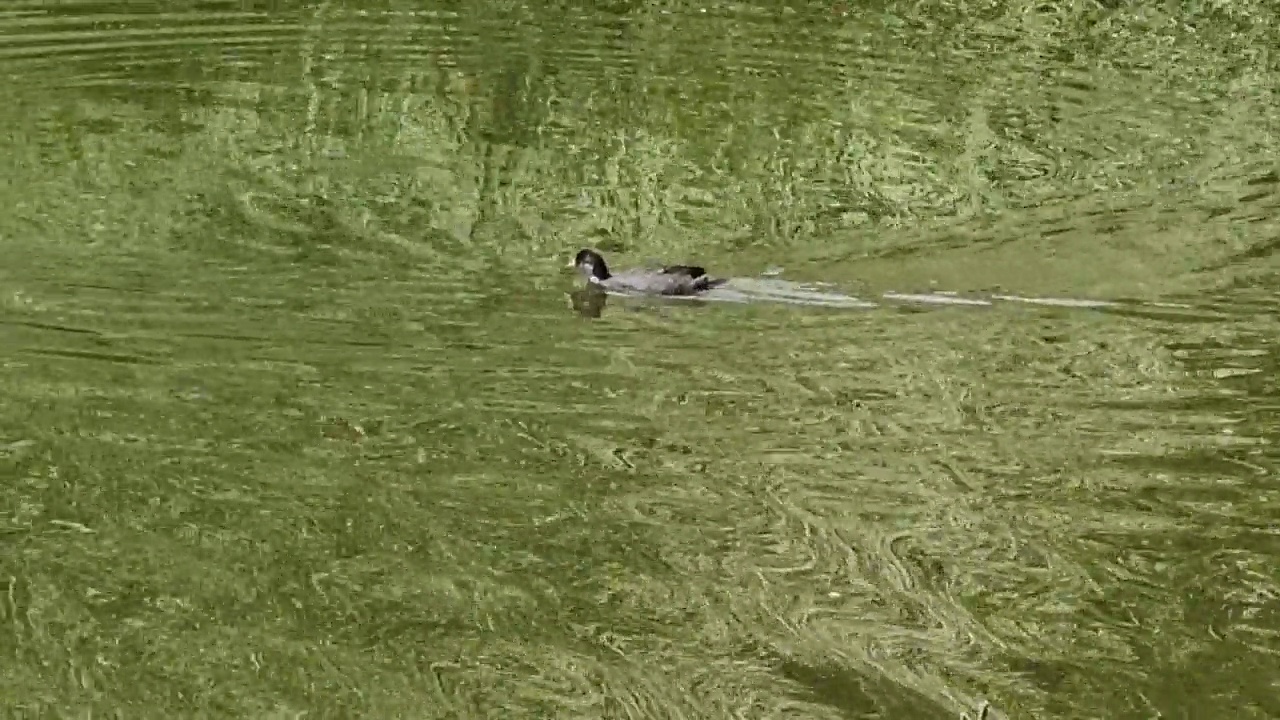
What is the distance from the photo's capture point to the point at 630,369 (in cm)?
459

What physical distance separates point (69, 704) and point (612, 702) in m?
1.31

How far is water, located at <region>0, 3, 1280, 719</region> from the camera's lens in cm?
372

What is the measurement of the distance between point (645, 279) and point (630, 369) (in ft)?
1.31

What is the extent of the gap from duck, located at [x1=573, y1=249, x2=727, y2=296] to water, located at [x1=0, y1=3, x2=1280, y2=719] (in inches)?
2.6

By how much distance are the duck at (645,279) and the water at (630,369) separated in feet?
0.21

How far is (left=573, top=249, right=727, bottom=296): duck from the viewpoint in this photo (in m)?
4.82

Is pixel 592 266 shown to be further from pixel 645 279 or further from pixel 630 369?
pixel 630 369

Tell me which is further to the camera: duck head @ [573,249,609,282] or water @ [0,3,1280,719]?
duck head @ [573,249,609,282]

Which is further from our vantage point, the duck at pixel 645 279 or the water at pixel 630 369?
the duck at pixel 645 279

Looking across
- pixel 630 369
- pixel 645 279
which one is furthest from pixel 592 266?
pixel 630 369

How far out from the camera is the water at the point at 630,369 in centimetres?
372

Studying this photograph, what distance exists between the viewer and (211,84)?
236 inches

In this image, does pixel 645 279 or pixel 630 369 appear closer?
pixel 630 369

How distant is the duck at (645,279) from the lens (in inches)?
190
